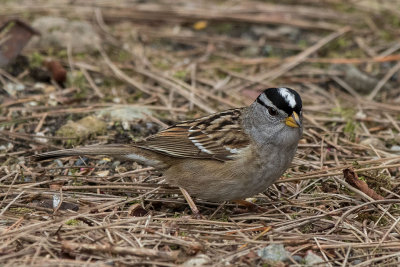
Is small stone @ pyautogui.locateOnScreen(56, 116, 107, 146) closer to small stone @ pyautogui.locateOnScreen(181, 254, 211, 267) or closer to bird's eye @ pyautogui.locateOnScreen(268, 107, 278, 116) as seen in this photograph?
bird's eye @ pyautogui.locateOnScreen(268, 107, 278, 116)

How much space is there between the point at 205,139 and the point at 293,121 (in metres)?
0.75

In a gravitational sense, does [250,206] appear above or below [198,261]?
below

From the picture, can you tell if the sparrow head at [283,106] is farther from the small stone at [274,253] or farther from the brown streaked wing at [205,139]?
the small stone at [274,253]

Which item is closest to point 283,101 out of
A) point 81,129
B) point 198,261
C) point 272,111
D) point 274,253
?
point 272,111

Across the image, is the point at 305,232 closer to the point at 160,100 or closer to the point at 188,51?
the point at 160,100

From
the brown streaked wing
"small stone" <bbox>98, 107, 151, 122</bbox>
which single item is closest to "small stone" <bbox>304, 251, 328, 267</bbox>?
the brown streaked wing

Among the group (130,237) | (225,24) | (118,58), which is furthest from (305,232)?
(225,24)

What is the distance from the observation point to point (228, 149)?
4.58m

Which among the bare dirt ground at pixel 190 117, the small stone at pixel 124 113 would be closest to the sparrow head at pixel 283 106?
the bare dirt ground at pixel 190 117

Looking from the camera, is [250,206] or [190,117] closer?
[250,206]

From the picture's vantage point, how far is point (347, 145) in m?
5.80

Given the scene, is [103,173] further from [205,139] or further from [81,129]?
[205,139]

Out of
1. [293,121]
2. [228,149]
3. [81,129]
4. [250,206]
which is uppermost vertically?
[293,121]

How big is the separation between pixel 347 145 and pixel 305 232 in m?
1.78
